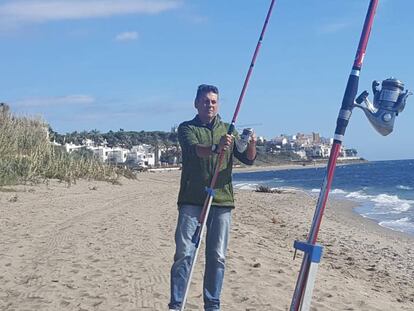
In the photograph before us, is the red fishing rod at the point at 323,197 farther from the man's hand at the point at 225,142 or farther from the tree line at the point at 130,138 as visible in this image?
the tree line at the point at 130,138

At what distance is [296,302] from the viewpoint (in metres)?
3.18

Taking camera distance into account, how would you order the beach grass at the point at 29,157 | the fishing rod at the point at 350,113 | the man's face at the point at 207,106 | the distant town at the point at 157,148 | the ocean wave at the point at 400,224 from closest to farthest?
the fishing rod at the point at 350,113, the man's face at the point at 207,106, the ocean wave at the point at 400,224, the beach grass at the point at 29,157, the distant town at the point at 157,148

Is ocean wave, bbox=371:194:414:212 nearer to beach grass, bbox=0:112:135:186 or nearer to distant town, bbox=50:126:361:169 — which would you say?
beach grass, bbox=0:112:135:186

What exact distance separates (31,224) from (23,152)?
10348 mm

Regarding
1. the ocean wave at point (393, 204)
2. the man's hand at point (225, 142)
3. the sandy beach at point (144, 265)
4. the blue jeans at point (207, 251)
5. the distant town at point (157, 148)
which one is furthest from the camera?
the distant town at point (157, 148)

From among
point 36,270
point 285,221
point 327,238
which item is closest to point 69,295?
point 36,270

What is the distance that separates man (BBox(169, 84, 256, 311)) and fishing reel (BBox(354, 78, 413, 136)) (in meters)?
1.64

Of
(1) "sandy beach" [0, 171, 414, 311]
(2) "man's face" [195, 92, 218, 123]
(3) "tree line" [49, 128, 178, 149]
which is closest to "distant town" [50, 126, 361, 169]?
(3) "tree line" [49, 128, 178, 149]

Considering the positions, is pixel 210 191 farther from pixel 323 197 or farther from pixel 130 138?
pixel 130 138

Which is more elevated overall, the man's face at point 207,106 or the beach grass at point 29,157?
the man's face at point 207,106

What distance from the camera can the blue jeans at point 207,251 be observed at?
4.65 meters

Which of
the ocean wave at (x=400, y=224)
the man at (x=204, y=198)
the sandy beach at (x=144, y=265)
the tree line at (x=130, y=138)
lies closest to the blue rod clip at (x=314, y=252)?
the man at (x=204, y=198)

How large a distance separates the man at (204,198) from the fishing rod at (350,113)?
5.06 ft

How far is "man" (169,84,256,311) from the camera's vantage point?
4656 millimetres
